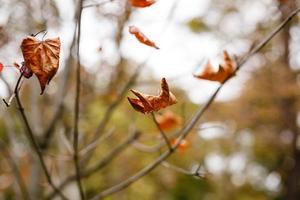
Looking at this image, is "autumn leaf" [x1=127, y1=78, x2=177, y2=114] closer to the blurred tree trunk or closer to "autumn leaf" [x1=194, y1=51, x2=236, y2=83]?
"autumn leaf" [x1=194, y1=51, x2=236, y2=83]

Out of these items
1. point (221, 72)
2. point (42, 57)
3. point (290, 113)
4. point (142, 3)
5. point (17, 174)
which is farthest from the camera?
point (290, 113)

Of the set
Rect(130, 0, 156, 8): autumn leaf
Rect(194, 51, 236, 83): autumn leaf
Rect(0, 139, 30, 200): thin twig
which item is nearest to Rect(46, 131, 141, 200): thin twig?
Rect(0, 139, 30, 200): thin twig

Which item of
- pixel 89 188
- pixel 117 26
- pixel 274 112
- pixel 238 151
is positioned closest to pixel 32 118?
pixel 117 26

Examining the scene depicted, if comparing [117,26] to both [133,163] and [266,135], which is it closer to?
[133,163]

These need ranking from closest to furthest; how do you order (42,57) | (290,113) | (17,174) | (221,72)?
(42,57) → (221,72) → (17,174) → (290,113)

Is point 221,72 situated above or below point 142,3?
below

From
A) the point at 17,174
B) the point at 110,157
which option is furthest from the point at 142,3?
the point at 17,174

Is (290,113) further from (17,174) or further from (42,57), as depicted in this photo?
(42,57)

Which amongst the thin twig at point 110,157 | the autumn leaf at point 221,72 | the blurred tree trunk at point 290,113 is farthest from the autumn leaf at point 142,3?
the blurred tree trunk at point 290,113
